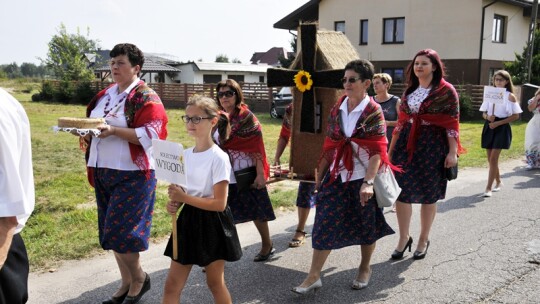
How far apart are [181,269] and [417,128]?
9.25ft

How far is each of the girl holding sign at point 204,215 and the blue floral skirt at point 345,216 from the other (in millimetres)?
1047

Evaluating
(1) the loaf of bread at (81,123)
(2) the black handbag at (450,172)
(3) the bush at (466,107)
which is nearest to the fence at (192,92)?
(3) the bush at (466,107)

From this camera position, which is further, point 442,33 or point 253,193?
point 442,33

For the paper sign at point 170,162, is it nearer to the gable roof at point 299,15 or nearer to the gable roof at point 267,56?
the gable roof at point 299,15

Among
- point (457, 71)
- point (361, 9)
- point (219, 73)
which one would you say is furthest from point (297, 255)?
point (219, 73)

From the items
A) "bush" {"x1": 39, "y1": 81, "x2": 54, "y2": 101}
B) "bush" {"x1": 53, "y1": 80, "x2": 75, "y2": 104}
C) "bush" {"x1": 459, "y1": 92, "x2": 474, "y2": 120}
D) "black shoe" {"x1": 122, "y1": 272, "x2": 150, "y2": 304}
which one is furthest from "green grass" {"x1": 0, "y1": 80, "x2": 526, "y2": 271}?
"bush" {"x1": 39, "y1": 81, "x2": 54, "y2": 101}

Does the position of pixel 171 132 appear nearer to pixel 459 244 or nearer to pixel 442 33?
pixel 459 244

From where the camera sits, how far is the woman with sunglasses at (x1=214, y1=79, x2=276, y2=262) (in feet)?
15.1

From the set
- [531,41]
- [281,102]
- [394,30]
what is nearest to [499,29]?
[394,30]

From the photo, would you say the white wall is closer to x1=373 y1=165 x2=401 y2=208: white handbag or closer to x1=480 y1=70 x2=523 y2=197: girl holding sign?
x1=480 y1=70 x2=523 y2=197: girl holding sign

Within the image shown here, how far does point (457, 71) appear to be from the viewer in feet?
85.0

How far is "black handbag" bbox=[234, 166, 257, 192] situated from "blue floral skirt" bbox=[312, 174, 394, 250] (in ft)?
2.58

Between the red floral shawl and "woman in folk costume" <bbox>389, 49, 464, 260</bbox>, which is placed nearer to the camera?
the red floral shawl

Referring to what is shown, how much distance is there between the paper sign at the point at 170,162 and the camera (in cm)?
294
